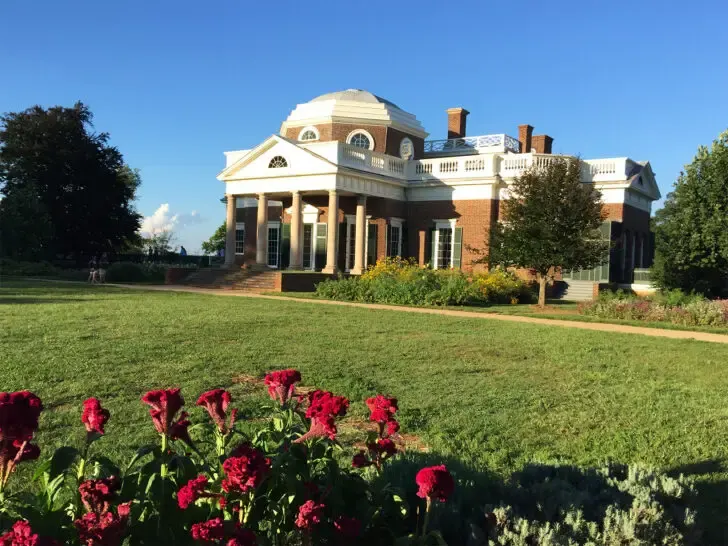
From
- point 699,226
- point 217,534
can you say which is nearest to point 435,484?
point 217,534

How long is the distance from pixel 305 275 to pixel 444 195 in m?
8.89

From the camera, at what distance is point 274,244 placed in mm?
33500

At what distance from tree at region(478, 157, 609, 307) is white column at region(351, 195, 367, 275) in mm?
8936

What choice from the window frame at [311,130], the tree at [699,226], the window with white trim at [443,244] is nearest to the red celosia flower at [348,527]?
the tree at [699,226]

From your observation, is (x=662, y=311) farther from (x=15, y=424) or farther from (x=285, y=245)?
(x=285, y=245)

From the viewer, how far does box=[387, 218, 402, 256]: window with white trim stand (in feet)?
100

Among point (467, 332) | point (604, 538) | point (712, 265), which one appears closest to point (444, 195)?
point (712, 265)

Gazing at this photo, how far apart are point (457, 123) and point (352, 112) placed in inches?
353

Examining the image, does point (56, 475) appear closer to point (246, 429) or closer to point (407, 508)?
point (407, 508)

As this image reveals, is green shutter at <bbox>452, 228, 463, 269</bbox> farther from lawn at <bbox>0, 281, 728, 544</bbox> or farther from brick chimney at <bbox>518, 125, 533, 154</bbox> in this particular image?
lawn at <bbox>0, 281, 728, 544</bbox>

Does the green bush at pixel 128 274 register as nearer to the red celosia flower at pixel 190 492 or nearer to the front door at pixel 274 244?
the front door at pixel 274 244

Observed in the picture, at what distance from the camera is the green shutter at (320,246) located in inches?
1225

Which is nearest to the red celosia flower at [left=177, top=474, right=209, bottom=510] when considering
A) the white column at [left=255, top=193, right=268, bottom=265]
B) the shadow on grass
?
the shadow on grass

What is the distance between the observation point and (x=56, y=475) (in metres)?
2.29
